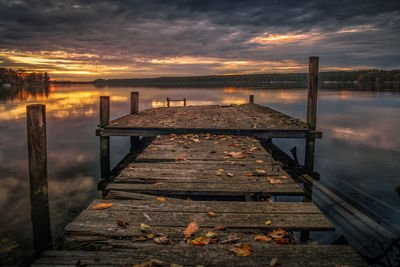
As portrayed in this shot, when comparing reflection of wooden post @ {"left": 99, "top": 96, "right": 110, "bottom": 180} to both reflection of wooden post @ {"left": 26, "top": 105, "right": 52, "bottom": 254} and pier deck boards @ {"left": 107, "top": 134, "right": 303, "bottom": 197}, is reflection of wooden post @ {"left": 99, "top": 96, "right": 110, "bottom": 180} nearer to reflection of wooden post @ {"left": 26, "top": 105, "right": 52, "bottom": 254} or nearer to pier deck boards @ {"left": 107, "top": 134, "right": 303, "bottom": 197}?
pier deck boards @ {"left": 107, "top": 134, "right": 303, "bottom": 197}

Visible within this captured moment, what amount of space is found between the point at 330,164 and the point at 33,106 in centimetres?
1229

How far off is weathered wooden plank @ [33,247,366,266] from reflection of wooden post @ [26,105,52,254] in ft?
11.1

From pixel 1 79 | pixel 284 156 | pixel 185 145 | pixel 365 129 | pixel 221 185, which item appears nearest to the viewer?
pixel 221 185

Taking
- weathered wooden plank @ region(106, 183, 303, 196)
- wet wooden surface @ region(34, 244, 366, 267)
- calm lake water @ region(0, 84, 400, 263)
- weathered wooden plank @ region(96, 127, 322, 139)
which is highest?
weathered wooden plank @ region(96, 127, 322, 139)

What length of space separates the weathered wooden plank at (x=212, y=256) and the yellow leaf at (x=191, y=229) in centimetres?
21

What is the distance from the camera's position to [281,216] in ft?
12.0

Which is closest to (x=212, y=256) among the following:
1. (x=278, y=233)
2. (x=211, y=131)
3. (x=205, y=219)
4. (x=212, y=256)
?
(x=212, y=256)

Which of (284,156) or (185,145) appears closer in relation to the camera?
(185,145)

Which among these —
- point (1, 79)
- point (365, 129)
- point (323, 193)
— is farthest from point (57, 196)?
point (1, 79)

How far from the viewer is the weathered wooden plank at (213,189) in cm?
452

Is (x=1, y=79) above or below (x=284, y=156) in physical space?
above

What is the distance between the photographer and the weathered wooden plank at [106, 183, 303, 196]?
452cm

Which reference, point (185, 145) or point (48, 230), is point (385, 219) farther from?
point (48, 230)

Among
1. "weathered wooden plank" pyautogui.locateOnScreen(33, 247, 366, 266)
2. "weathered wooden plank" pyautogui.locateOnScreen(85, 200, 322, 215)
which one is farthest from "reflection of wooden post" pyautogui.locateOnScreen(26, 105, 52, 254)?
"weathered wooden plank" pyautogui.locateOnScreen(33, 247, 366, 266)
